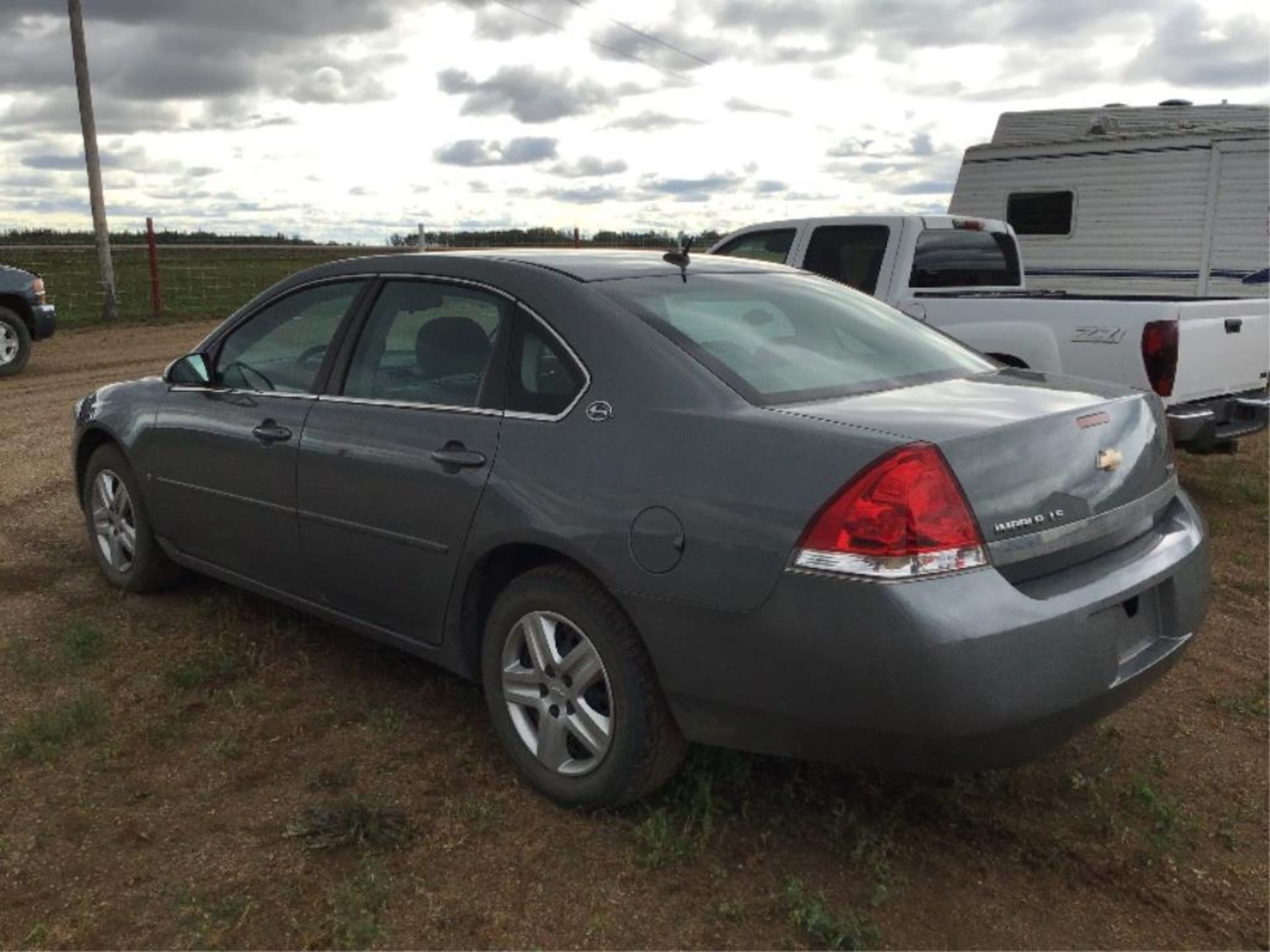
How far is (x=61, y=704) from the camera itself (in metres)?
3.97

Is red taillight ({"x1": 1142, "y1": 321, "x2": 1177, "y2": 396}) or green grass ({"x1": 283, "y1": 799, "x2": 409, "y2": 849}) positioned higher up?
red taillight ({"x1": 1142, "y1": 321, "x2": 1177, "y2": 396})

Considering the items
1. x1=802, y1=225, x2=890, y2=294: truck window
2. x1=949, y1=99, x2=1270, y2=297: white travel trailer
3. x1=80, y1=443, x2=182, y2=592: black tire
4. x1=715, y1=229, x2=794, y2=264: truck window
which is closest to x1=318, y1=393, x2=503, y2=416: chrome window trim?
x1=80, y1=443, x2=182, y2=592: black tire

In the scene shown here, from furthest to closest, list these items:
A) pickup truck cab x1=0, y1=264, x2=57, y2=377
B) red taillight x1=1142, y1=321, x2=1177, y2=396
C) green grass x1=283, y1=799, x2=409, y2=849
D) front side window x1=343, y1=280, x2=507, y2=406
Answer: pickup truck cab x1=0, y1=264, x2=57, y2=377 < red taillight x1=1142, y1=321, x2=1177, y2=396 < front side window x1=343, y1=280, x2=507, y2=406 < green grass x1=283, y1=799, x2=409, y2=849

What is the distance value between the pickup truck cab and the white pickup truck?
340 inches

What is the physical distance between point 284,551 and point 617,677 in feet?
5.35

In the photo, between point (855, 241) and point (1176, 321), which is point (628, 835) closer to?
point (1176, 321)

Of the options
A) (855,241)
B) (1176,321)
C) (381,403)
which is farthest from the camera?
(855,241)

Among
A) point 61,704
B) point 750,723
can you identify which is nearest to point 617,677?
point 750,723

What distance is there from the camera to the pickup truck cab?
12789 millimetres

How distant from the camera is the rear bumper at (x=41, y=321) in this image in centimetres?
1302

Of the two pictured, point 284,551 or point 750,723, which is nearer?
point 750,723

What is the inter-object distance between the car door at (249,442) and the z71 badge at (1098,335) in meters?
4.21

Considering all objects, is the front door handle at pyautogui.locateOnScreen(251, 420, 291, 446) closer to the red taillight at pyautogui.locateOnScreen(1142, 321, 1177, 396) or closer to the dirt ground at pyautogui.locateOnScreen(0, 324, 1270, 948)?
the dirt ground at pyautogui.locateOnScreen(0, 324, 1270, 948)

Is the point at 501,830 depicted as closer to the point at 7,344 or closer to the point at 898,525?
the point at 898,525
